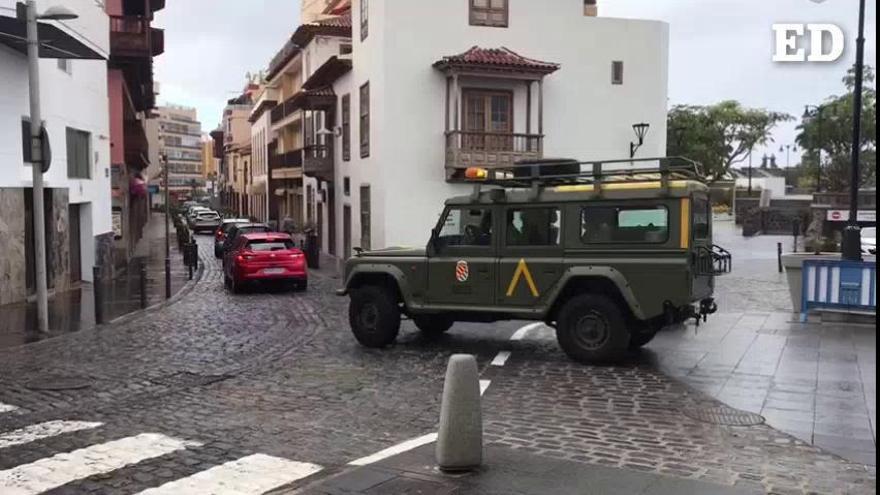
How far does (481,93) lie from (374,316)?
13737 millimetres

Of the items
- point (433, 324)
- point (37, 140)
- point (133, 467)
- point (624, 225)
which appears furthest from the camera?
point (37, 140)

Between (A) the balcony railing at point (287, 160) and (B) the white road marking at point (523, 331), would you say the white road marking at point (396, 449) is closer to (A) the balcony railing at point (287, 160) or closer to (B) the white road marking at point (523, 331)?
(B) the white road marking at point (523, 331)

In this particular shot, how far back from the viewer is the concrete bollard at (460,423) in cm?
573

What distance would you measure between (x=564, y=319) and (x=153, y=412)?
5005 mm

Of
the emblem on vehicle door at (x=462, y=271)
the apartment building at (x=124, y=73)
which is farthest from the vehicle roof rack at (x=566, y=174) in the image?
the apartment building at (x=124, y=73)

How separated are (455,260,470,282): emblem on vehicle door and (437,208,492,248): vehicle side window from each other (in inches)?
11.5

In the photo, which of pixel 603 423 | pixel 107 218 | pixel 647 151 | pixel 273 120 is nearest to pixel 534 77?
pixel 647 151

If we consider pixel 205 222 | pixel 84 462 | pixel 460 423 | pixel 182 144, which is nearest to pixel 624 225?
pixel 460 423

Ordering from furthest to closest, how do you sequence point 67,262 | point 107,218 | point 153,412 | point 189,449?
point 107,218 < point 67,262 < point 153,412 < point 189,449

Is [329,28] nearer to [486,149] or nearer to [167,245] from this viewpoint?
[486,149]

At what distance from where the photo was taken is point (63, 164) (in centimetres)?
1831

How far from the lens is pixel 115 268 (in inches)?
944

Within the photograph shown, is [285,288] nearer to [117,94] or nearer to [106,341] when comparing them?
[106,341]

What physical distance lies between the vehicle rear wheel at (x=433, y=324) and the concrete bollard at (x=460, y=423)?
20.2 feet
